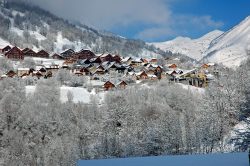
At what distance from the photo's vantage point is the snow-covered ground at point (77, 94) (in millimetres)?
59906

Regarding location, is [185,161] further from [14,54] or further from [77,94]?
[14,54]

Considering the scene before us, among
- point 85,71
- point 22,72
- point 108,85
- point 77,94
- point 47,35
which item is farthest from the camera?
point 47,35

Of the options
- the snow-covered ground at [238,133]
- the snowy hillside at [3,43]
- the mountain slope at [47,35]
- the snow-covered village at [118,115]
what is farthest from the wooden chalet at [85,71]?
the mountain slope at [47,35]

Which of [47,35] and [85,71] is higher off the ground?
[47,35]

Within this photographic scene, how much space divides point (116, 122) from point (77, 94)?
42.7 feet

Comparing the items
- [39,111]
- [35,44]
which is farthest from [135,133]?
[35,44]

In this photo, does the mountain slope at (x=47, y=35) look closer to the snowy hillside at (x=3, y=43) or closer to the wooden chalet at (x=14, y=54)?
the snowy hillside at (x=3, y=43)

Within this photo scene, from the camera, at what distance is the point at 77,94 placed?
61.4m

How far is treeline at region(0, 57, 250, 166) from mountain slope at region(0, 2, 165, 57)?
7402cm

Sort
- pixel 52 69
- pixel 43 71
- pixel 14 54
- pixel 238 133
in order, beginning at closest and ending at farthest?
pixel 238 133 < pixel 43 71 < pixel 52 69 < pixel 14 54

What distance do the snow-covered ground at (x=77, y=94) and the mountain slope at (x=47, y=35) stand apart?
6726cm

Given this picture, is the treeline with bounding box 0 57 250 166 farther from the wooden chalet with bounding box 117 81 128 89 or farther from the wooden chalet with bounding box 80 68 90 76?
the wooden chalet with bounding box 80 68 90 76

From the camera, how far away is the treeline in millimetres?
38562

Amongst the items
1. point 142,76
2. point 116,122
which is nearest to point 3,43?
point 142,76
